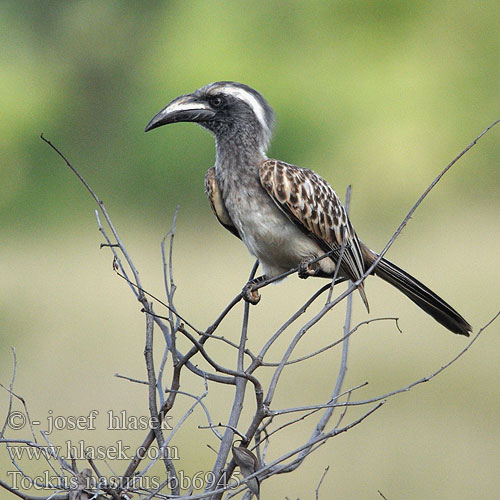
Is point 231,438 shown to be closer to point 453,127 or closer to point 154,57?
point 453,127

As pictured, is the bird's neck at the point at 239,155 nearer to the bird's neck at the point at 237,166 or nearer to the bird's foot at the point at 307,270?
the bird's neck at the point at 237,166

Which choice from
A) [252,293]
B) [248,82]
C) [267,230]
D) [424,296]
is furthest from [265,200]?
[248,82]

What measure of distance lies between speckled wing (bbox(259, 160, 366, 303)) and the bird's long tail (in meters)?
0.07

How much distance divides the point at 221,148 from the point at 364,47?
Answer: 451 cm

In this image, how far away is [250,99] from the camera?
1.36 meters

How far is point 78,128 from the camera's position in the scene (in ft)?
18.9

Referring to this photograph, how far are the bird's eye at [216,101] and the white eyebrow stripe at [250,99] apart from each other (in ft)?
0.05

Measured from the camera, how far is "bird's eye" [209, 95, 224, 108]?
1.34m

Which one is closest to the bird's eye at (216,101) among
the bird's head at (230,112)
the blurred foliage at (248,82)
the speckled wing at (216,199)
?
the bird's head at (230,112)

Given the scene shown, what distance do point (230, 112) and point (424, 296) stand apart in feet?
1.49

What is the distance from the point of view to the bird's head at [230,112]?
1.33 metres

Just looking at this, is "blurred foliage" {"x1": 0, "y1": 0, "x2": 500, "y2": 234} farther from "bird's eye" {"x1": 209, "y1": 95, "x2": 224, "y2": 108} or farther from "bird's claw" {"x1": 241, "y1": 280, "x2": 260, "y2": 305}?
"bird's claw" {"x1": 241, "y1": 280, "x2": 260, "y2": 305}

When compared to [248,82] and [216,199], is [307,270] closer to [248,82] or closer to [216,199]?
[216,199]

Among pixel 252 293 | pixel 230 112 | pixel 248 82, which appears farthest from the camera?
pixel 248 82
